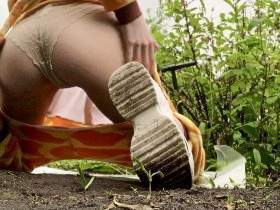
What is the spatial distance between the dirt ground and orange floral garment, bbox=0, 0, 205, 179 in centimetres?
16

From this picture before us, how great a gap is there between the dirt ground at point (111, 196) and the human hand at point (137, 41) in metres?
0.33

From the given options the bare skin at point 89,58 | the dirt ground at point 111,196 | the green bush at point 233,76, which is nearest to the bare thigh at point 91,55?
the bare skin at point 89,58

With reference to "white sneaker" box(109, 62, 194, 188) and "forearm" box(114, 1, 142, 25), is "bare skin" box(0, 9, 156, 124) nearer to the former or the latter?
"forearm" box(114, 1, 142, 25)

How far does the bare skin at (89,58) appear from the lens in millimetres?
1946

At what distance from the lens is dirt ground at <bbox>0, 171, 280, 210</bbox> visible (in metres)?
1.52

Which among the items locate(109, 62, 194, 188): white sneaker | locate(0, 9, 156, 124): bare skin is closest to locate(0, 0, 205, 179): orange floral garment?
locate(0, 9, 156, 124): bare skin

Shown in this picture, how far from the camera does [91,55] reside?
1943 mm

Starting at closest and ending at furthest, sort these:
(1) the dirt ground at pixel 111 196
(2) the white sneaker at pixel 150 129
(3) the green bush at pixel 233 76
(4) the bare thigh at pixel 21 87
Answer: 1. (1) the dirt ground at pixel 111 196
2. (2) the white sneaker at pixel 150 129
3. (4) the bare thigh at pixel 21 87
4. (3) the green bush at pixel 233 76

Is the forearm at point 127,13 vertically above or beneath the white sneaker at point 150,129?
above

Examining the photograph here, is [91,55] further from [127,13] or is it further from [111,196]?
[111,196]

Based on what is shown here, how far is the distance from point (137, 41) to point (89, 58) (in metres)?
0.13

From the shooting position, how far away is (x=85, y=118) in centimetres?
239

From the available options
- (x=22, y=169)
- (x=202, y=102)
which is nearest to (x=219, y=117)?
(x=202, y=102)

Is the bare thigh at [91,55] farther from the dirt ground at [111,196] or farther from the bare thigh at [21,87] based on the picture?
the dirt ground at [111,196]
